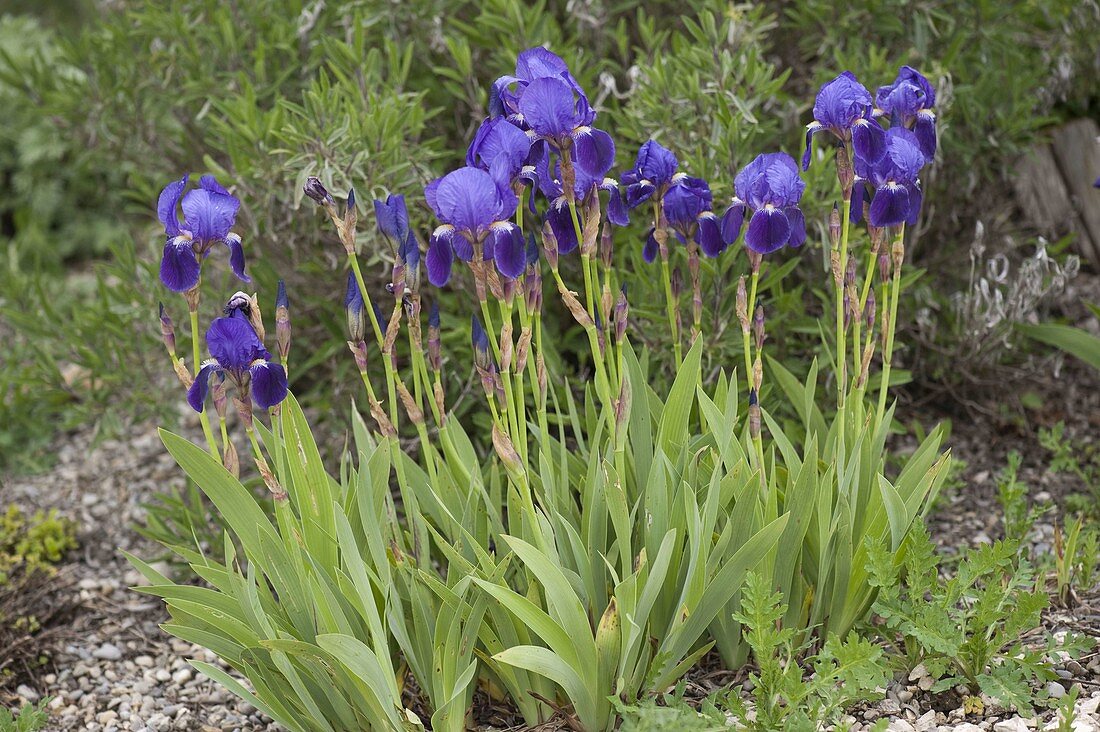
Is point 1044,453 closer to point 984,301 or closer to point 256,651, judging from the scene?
point 984,301

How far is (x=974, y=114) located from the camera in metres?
3.62

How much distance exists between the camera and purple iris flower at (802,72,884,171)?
2.07 m

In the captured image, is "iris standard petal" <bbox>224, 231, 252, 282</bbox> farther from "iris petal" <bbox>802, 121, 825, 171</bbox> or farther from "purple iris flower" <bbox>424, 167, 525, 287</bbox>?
"iris petal" <bbox>802, 121, 825, 171</bbox>

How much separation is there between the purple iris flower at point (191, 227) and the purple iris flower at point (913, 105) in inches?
55.0

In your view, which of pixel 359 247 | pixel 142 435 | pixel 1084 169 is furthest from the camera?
pixel 142 435

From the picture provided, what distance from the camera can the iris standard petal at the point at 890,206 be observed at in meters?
2.18

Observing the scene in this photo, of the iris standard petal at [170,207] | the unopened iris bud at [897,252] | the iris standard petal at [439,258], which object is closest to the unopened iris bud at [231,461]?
the iris standard petal at [170,207]

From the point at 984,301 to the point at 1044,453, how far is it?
0.57 metres

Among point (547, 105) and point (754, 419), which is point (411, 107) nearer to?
point (547, 105)

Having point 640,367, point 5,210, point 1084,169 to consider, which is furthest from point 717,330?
point 5,210

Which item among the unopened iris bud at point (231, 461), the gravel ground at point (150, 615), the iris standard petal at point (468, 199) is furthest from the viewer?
the gravel ground at point (150, 615)

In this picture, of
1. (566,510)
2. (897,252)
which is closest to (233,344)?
(566,510)

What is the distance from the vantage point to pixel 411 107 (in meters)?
3.09

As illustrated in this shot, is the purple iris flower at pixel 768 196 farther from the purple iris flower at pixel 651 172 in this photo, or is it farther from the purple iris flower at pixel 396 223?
the purple iris flower at pixel 396 223
